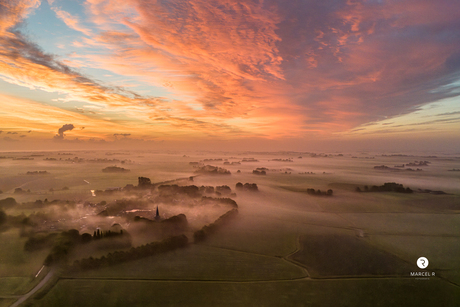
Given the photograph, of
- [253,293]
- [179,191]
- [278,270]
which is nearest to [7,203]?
[179,191]

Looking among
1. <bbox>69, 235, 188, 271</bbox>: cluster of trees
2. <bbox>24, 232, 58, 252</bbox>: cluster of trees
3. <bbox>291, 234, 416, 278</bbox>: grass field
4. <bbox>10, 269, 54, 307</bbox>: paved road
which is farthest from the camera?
<bbox>24, 232, 58, 252</bbox>: cluster of trees

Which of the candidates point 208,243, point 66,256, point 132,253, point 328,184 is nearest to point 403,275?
point 208,243

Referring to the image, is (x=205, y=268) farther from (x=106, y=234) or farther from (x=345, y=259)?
(x=345, y=259)

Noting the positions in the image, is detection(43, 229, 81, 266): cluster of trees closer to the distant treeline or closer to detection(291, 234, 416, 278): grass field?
the distant treeline

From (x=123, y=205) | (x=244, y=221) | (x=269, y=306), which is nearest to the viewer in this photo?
(x=269, y=306)

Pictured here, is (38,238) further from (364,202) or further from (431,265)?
(364,202)

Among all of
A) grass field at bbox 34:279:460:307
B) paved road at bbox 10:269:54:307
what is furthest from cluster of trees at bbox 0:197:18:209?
grass field at bbox 34:279:460:307

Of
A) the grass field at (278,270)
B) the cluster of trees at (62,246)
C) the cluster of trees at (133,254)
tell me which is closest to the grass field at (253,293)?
the grass field at (278,270)

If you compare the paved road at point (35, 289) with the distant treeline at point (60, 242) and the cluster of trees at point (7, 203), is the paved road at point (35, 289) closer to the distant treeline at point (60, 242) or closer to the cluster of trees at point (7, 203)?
the distant treeline at point (60, 242)
